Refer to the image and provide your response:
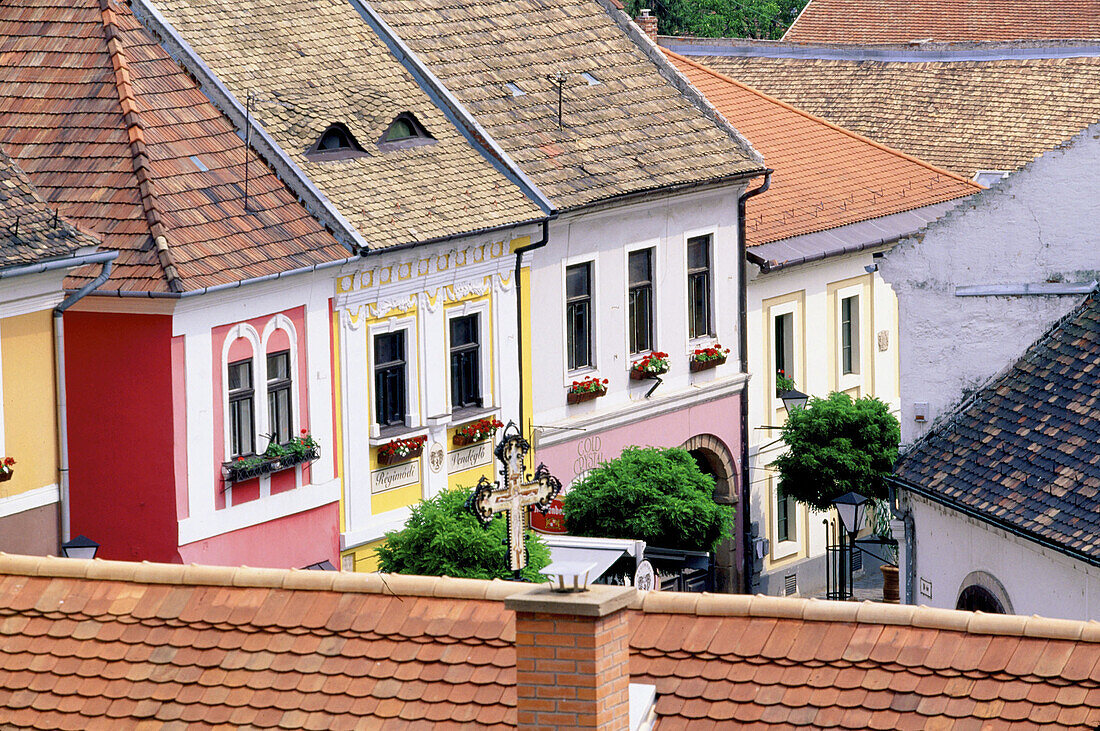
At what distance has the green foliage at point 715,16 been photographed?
7000cm

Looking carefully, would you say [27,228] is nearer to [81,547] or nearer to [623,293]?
[81,547]

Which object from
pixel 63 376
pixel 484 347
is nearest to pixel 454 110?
A: pixel 484 347

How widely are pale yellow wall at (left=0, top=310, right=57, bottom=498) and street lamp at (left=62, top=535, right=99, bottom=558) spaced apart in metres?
0.92

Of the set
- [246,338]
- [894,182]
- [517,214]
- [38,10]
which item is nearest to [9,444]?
[246,338]

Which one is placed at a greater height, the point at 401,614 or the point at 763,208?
the point at 763,208

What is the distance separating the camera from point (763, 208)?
124ft

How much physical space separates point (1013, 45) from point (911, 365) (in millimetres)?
23461

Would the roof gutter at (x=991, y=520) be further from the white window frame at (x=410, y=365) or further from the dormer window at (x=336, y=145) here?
the dormer window at (x=336, y=145)

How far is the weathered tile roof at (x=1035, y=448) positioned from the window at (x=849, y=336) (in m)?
13.5

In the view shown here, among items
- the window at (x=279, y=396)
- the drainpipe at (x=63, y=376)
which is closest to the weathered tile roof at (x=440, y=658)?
the drainpipe at (x=63, y=376)

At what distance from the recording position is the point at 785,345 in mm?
37969

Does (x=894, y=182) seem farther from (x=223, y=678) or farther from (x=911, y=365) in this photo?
(x=223, y=678)

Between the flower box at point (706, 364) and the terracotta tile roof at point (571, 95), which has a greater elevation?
the terracotta tile roof at point (571, 95)

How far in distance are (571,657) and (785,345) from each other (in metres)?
25.2
